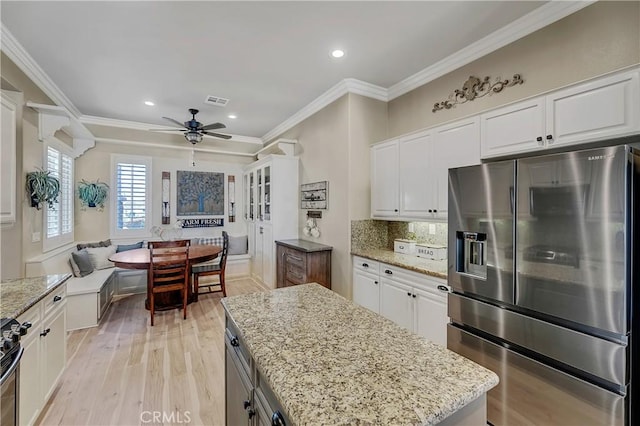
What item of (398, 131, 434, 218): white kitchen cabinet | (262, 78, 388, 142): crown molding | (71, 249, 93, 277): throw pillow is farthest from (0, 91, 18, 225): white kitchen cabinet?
(398, 131, 434, 218): white kitchen cabinet

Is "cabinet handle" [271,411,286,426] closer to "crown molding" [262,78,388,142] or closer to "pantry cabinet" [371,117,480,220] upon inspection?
"pantry cabinet" [371,117,480,220]

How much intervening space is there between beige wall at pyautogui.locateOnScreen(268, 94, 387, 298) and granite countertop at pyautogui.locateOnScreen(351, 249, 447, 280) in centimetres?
34

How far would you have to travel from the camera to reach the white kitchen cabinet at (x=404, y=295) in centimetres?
231

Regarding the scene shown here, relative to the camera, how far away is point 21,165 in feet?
9.37

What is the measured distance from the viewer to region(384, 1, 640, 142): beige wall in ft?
6.03

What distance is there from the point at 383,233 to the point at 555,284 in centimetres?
218

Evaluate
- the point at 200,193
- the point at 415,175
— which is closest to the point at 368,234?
the point at 415,175

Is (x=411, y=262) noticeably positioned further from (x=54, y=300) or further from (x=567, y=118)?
(x=54, y=300)

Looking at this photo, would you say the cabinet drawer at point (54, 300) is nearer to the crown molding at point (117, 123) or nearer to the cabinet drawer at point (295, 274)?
the cabinet drawer at point (295, 274)

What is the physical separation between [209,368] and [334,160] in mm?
2713

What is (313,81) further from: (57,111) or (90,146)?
(90,146)

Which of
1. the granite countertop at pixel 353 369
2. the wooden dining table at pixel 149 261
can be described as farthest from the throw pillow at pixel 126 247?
the granite countertop at pixel 353 369

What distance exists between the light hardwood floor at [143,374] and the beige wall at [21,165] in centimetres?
105

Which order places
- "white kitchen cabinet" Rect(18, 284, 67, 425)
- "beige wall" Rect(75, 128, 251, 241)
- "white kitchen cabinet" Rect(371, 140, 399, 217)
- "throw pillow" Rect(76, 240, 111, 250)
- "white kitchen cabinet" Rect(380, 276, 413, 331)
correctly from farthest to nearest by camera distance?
"beige wall" Rect(75, 128, 251, 241) → "throw pillow" Rect(76, 240, 111, 250) → "white kitchen cabinet" Rect(371, 140, 399, 217) → "white kitchen cabinet" Rect(380, 276, 413, 331) → "white kitchen cabinet" Rect(18, 284, 67, 425)
